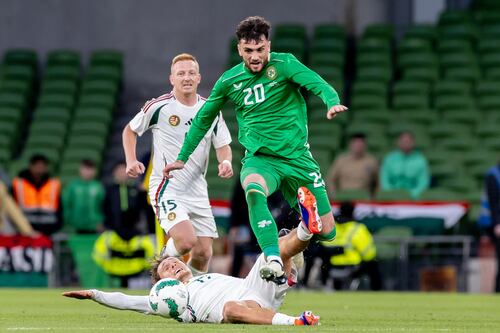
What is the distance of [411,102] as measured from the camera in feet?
→ 78.6

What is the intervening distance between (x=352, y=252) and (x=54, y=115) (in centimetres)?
747

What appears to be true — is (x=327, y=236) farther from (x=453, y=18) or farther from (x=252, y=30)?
(x=453, y=18)

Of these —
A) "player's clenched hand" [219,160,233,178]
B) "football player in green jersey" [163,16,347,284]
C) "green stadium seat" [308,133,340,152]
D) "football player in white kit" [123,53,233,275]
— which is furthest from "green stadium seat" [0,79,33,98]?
"football player in green jersey" [163,16,347,284]

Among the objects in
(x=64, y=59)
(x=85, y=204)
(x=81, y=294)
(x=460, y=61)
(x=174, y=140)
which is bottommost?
(x=81, y=294)

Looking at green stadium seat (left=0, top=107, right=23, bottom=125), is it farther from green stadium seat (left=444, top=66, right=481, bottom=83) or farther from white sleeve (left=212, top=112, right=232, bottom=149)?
white sleeve (left=212, top=112, right=232, bottom=149)

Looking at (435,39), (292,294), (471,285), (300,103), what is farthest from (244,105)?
(435,39)

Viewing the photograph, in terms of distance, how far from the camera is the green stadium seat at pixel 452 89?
23906mm

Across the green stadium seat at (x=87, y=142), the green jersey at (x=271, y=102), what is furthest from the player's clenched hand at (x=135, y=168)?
the green stadium seat at (x=87, y=142)

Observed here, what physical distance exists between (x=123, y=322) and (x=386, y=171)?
10.5 metres

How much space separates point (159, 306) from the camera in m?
10.7

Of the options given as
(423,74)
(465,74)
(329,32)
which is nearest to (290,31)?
(329,32)

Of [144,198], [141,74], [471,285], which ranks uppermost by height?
[141,74]

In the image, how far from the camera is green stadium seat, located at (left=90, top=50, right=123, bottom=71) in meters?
26.1

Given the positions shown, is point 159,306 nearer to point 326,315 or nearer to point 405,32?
point 326,315
